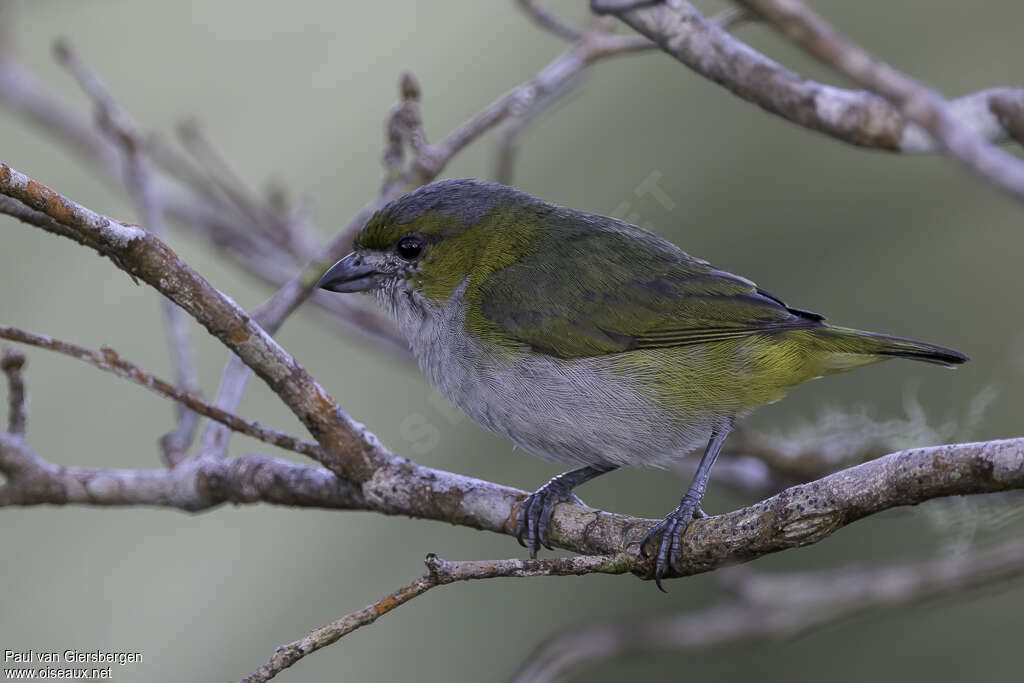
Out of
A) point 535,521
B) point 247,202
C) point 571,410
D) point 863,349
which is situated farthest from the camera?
point 247,202

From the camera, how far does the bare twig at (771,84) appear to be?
297cm

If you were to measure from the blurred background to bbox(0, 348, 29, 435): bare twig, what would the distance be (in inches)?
64.3

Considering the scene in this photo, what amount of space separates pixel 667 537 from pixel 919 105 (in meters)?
1.05

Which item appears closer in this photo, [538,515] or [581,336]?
[538,515]

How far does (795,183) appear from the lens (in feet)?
17.6

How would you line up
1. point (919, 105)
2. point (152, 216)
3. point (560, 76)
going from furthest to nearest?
point (152, 216) < point (560, 76) < point (919, 105)

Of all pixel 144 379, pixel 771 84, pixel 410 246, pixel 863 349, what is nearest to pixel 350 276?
pixel 410 246

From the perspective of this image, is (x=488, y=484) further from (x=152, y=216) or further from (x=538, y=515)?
(x=152, y=216)

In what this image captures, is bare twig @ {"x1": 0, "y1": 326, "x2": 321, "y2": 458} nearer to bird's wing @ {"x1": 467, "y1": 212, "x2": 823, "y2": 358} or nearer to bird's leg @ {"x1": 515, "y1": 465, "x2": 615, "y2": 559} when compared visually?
bird's leg @ {"x1": 515, "y1": 465, "x2": 615, "y2": 559}

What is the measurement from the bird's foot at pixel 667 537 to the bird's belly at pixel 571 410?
438mm

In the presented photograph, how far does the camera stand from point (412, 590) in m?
2.02

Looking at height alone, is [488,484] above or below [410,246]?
below

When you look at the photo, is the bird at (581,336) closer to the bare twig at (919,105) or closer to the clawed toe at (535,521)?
the clawed toe at (535,521)

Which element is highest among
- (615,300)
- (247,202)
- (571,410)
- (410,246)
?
(247,202)
